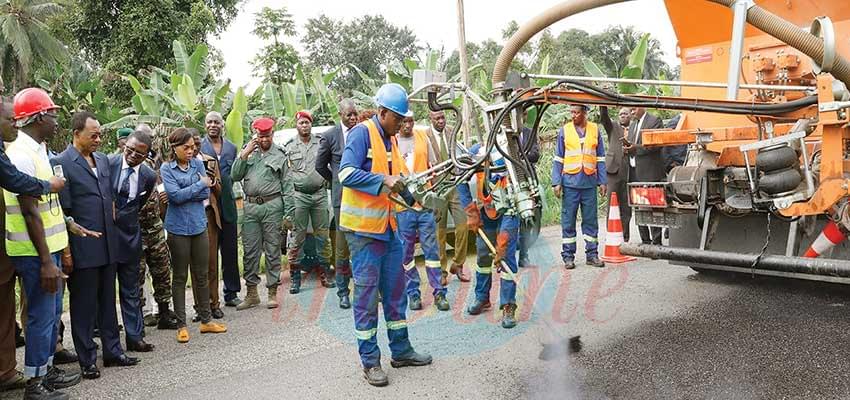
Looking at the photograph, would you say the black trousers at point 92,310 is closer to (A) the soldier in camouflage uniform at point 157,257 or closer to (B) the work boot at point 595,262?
(A) the soldier in camouflage uniform at point 157,257

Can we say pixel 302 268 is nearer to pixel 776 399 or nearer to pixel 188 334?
pixel 188 334

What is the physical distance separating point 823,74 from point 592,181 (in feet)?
11.3

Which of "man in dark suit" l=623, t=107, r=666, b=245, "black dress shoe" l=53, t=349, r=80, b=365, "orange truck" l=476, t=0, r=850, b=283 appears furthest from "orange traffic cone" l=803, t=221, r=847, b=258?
"black dress shoe" l=53, t=349, r=80, b=365

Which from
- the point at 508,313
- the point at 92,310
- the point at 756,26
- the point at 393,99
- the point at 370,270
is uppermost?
the point at 756,26

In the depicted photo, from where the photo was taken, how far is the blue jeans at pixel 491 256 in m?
4.89

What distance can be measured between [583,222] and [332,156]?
285 centimetres

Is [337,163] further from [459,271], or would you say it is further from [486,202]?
[459,271]

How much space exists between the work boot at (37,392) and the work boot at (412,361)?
75.9 inches

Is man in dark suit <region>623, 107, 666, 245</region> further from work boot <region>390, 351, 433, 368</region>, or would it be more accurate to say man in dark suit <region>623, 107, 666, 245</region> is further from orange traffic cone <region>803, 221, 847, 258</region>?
work boot <region>390, 351, 433, 368</region>

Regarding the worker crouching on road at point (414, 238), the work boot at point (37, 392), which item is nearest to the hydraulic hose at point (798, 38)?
the worker crouching on road at point (414, 238)

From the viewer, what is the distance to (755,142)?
4.14 meters

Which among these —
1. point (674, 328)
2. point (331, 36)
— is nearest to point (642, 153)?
point (674, 328)

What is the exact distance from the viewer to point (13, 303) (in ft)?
13.5

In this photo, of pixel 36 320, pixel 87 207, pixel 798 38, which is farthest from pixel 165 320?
pixel 798 38
